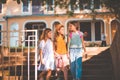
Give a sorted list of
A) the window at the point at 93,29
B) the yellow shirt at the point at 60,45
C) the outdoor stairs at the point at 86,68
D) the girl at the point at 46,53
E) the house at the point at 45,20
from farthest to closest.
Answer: the window at the point at 93,29
the house at the point at 45,20
the outdoor stairs at the point at 86,68
the yellow shirt at the point at 60,45
the girl at the point at 46,53

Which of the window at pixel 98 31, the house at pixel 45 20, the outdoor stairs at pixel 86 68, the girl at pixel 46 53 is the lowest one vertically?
the outdoor stairs at pixel 86 68

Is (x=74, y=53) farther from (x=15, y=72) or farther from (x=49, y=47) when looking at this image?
(x=15, y=72)

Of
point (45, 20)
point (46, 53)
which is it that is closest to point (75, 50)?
point (46, 53)

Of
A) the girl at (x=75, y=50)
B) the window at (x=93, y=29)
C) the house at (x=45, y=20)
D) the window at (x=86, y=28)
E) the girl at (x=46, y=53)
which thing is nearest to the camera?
the girl at (x=46, y=53)

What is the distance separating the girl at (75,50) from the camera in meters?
11.8

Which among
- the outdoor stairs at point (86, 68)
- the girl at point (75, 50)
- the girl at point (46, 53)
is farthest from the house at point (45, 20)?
Answer: the girl at point (46, 53)

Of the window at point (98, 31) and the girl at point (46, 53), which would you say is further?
the window at point (98, 31)

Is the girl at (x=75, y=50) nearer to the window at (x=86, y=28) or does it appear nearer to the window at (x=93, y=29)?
the window at (x=93, y=29)

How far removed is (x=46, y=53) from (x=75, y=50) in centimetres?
77

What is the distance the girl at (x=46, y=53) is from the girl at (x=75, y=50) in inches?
21.3

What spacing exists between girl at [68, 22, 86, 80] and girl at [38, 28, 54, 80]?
541 millimetres

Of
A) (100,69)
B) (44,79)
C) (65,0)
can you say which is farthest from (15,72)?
(65,0)

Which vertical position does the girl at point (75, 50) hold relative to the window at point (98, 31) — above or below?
below

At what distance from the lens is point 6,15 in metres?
44.2
